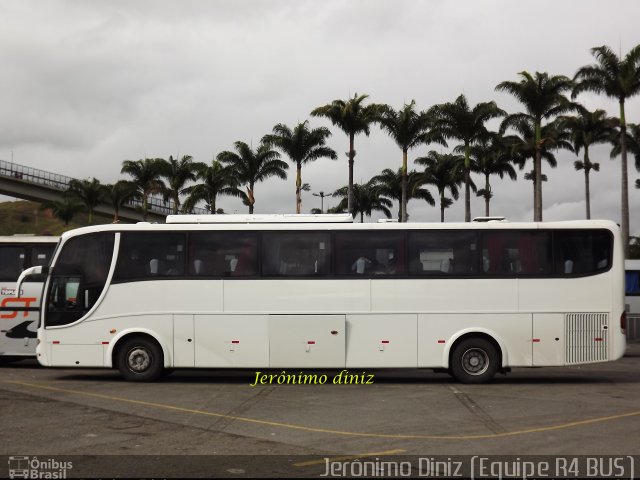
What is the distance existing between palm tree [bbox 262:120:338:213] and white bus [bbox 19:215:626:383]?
102 ft

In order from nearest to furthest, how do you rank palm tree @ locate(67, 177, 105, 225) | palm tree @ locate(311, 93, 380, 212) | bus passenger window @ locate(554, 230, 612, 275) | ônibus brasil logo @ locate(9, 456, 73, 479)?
ônibus brasil logo @ locate(9, 456, 73, 479), bus passenger window @ locate(554, 230, 612, 275), palm tree @ locate(311, 93, 380, 212), palm tree @ locate(67, 177, 105, 225)

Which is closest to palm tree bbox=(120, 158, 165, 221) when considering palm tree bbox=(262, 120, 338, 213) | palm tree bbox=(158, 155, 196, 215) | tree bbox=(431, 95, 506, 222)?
palm tree bbox=(158, 155, 196, 215)

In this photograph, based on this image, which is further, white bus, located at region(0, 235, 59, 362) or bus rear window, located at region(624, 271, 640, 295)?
bus rear window, located at region(624, 271, 640, 295)

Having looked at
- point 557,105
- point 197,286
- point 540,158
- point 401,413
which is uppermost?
point 557,105

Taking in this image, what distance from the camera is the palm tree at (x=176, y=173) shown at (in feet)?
184

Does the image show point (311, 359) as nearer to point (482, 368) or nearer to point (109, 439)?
point (482, 368)

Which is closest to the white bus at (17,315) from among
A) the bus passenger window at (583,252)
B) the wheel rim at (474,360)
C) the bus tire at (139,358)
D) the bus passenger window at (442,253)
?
the bus tire at (139,358)

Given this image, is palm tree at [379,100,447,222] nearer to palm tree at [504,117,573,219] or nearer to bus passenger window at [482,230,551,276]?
palm tree at [504,117,573,219]

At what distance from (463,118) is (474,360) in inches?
1258

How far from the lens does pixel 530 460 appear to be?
8398mm

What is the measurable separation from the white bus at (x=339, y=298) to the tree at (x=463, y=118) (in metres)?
30.5

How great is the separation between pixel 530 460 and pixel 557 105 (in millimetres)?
40084

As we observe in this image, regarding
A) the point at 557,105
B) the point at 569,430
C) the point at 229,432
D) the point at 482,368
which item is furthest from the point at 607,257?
the point at 557,105

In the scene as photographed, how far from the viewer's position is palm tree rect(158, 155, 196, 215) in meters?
56.2
